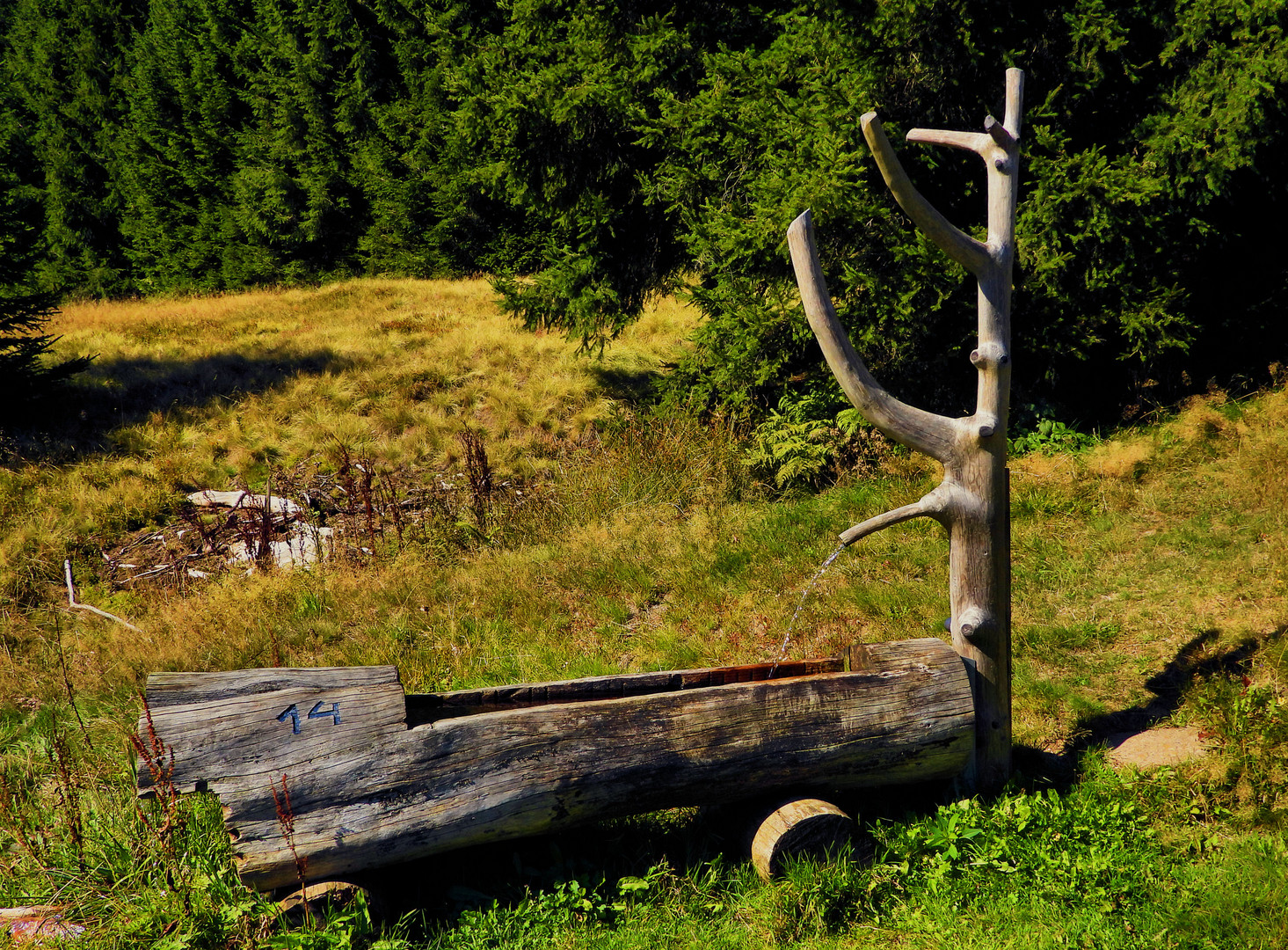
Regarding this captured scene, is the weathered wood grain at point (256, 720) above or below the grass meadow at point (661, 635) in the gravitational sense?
above

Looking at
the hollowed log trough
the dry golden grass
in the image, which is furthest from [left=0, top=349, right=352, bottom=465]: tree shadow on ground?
the hollowed log trough

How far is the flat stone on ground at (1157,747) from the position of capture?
13.4ft

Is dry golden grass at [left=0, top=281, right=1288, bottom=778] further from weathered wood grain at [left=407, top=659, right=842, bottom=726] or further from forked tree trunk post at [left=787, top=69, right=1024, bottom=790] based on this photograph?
weathered wood grain at [left=407, top=659, right=842, bottom=726]

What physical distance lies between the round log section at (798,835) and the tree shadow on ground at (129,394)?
1148cm

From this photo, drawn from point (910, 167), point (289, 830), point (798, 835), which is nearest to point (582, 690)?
point (798, 835)

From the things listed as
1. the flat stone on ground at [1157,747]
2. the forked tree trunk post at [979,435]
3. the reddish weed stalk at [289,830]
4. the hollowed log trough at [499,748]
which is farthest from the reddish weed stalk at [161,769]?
the flat stone on ground at [1157,747]

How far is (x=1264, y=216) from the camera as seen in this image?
321 inches

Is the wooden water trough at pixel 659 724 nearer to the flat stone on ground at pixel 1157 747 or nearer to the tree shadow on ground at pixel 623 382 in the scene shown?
the flat stone on ground at pixel 1157 747

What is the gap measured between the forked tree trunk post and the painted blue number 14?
7.22 ft

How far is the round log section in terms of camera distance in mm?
3594

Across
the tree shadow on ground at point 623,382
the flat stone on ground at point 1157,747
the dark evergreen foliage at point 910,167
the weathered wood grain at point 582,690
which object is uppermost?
the dark evergreen foliage at point 910,167

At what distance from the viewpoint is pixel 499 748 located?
136 inches

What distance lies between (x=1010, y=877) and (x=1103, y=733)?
126 centimetres

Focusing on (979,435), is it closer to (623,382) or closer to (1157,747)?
(1157,747)
